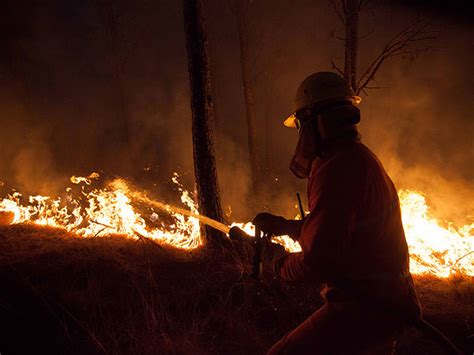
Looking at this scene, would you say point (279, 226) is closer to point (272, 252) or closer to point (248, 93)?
point (272, 252)

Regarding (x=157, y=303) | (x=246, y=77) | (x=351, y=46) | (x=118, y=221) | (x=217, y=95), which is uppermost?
(x=217, y=95)

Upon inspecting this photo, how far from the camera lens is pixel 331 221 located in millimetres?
1826

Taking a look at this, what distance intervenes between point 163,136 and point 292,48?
31.8 ft

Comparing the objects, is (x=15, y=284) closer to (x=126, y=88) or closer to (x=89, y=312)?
(x=89, y=312)

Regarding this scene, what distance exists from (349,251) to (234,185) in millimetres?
13651

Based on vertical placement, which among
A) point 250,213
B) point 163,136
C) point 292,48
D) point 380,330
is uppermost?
point 292,48

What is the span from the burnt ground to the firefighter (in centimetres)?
213

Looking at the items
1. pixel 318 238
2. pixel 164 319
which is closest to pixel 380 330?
pixel 318 238

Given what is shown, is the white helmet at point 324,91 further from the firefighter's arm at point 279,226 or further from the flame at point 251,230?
the flame at point 251,230

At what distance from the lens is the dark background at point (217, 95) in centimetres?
1424

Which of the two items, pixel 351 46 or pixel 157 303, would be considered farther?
pixel 351 46

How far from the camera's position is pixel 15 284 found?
5062mm

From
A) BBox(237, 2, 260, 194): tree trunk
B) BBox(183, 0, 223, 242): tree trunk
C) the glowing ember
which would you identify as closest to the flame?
the glowing ember

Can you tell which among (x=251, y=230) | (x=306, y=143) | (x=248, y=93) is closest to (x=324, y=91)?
(x=306, y=143)
